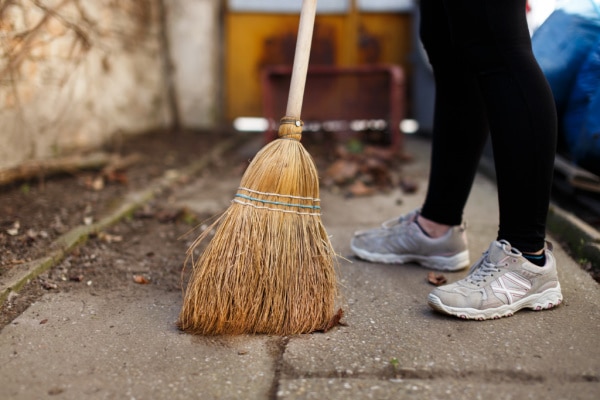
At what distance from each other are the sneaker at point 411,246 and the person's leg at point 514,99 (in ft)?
1.48

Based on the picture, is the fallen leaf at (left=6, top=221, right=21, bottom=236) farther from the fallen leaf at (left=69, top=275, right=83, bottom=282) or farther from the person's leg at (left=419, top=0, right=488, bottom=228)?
the person's leg at (left=419, top=0, right=488, bottom=228)

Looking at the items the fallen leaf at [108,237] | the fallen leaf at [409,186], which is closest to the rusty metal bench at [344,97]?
the fallen leaf at [409,186]

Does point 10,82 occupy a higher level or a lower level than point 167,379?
higher

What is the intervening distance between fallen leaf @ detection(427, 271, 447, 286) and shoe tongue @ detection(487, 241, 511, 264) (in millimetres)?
292

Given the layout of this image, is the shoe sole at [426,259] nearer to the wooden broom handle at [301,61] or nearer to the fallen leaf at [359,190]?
the wooden broom handle at [301,61]

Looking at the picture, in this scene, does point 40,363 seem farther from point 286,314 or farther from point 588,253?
point 588,253

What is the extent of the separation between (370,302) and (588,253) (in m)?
0.88

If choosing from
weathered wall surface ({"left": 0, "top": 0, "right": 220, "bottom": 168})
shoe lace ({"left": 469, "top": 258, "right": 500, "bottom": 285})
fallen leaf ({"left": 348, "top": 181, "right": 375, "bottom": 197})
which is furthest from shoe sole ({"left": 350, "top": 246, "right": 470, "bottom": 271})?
weathered wall surface ({"left": 0, "top": 0, "right": 220, "bottom": 168})

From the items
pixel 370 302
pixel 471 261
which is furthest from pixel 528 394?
pixel 471 261

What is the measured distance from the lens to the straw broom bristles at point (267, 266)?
1.51 metres

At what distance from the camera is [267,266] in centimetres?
151

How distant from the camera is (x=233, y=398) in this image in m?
1.24

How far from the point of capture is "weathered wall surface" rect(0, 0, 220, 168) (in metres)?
2.93

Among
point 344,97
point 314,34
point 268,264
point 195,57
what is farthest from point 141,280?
point 314,34
